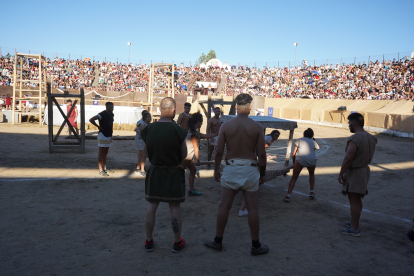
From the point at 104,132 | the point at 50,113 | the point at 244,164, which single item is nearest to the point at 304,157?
the point at 244,164

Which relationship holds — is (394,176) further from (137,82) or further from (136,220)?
Result: (137,82)

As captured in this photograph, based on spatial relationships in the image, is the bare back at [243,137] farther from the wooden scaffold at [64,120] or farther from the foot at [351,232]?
the wooden scaffold at [64,120]

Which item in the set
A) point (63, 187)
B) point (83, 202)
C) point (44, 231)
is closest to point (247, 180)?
point (44, 231)

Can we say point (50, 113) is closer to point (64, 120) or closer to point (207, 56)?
point (64, 120)

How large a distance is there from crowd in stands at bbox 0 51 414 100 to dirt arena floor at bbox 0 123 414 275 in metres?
19.9

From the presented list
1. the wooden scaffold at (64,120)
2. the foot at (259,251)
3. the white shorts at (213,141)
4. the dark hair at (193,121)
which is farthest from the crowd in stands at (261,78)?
the foot at (259,251)

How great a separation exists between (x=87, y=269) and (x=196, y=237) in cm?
149

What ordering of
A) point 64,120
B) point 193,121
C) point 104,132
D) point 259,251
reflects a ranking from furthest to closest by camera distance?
point 64,120 → point 104,132 → point 193,121 → point 259,251

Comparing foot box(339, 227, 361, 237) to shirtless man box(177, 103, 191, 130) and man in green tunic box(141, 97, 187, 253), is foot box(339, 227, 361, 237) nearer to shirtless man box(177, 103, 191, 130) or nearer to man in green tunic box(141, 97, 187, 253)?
man in green tunic box(141, 97, 187, 253)

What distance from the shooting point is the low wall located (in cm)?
1958

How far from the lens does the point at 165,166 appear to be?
3.66 meters

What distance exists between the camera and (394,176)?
356 inches

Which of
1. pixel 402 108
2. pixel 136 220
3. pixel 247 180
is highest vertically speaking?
pixel 402 108

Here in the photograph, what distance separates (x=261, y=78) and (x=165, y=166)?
41420 mm
